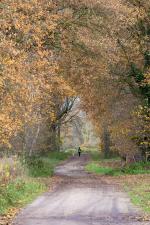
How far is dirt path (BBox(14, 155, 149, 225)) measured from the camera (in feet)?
46.4

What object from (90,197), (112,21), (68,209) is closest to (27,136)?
(112,21)

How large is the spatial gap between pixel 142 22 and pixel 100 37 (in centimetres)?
487

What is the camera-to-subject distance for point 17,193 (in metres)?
20.2

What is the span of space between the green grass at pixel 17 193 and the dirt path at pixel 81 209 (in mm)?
524

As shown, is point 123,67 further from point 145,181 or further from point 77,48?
point 145,181

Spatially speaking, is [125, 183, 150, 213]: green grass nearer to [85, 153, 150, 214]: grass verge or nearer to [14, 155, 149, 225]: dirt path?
[85, 153, 150, 214]: grass verge

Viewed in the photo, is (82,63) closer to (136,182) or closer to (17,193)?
(136,182)

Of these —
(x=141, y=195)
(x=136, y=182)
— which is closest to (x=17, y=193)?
(x=141, y=195)

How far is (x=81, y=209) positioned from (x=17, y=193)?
4093 millimetres

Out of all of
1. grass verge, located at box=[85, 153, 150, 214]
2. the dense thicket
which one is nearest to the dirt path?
grass verge, located at box=[85, 153, 150, 214]

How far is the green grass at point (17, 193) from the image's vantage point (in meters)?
17.8

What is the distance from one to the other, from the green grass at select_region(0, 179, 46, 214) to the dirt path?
20.6 inches

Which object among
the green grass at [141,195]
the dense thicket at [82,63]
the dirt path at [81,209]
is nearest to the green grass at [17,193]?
the dirt path at [81,209]

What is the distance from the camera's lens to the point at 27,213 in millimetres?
16031
